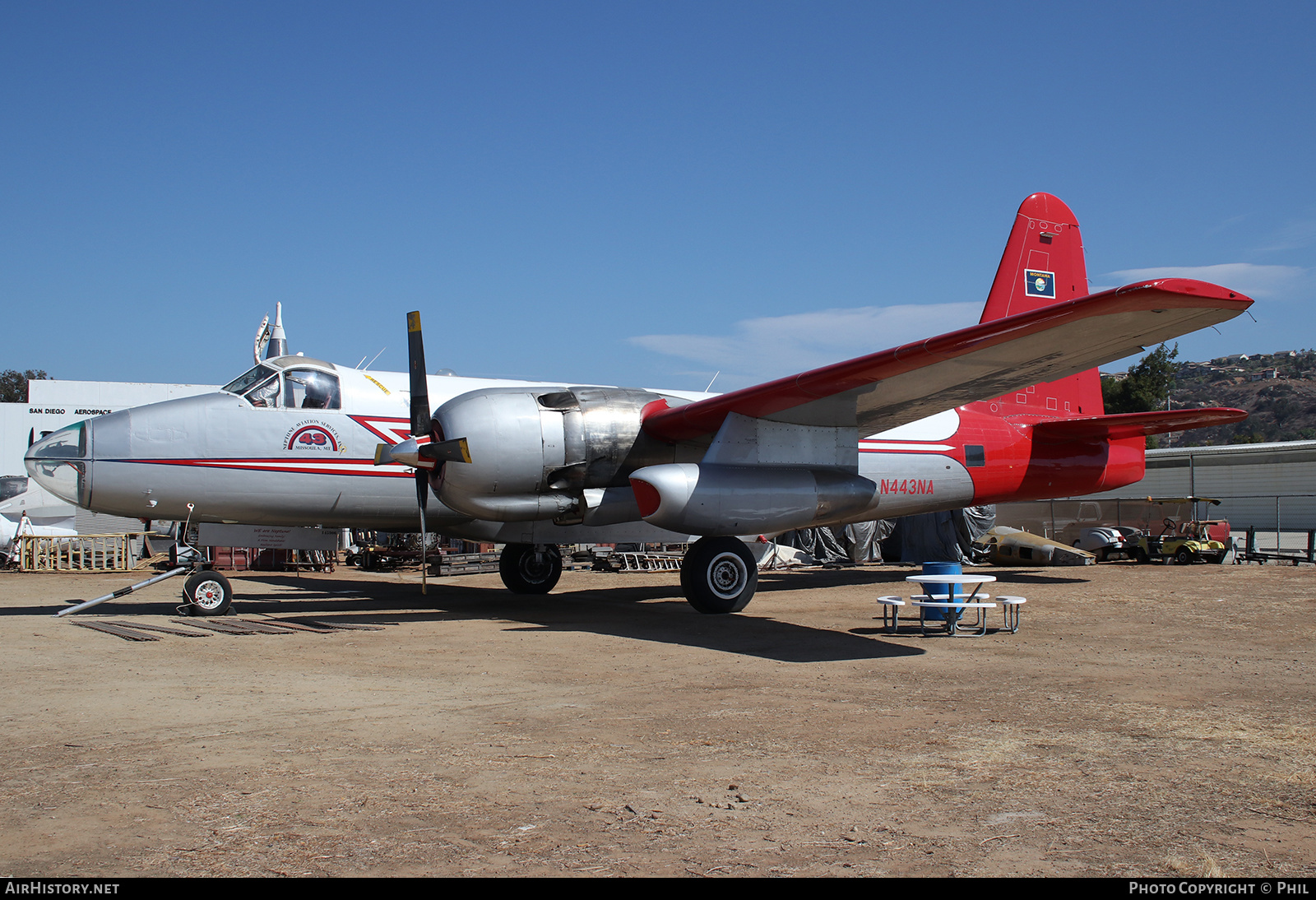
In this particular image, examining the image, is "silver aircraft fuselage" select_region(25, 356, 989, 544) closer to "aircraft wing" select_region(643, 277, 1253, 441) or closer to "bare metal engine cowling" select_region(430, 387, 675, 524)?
"bare metal engine cowling" select_region(430, 387, 675, 524)

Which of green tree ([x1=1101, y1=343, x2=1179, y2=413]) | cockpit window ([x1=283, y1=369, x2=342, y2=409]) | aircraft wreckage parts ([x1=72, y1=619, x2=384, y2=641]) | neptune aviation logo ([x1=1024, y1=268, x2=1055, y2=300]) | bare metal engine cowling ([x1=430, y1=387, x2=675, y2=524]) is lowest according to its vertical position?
aircraft wreckage parts ([x1=72, y1=619, x2=384, y2=641])

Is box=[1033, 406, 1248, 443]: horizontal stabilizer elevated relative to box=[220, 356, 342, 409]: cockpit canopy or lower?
lower

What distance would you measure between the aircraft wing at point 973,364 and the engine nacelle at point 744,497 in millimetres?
832

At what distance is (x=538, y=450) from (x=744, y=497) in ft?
8.92

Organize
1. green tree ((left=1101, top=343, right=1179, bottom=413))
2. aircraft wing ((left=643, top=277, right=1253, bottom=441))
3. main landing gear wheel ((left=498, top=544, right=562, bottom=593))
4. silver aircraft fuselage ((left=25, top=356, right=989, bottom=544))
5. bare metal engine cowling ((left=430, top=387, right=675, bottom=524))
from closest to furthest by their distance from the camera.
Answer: aircraft wing ((left=643, top=277, right=1253, bottom=441)) → bare metal engine cowling ((left=430, top=387, right=675, bottom=524)) → silver aircraft fuselage ((left=25, top=356, right=989, bottom=544)) → main landing gear wheel ((left=498, top=544, right=562, bottom=593)) → green tree ((left=1101, top=343, right=1179, bottom=413))

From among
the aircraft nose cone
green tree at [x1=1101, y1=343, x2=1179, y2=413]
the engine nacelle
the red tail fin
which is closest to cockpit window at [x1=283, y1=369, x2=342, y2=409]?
the aircraft nose cone

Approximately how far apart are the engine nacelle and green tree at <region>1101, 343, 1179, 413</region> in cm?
7395

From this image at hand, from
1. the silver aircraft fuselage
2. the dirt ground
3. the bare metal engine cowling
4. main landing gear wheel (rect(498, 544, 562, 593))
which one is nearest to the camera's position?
the dirt ground

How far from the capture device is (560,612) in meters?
13.6

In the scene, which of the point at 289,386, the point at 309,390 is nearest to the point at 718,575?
the point at 309,390

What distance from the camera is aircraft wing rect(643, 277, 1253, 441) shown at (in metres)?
8.06

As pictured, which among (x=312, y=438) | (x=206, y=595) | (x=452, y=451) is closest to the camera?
(x=452, y=451)

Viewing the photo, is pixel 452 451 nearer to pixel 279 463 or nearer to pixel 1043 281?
pixel 279 463
